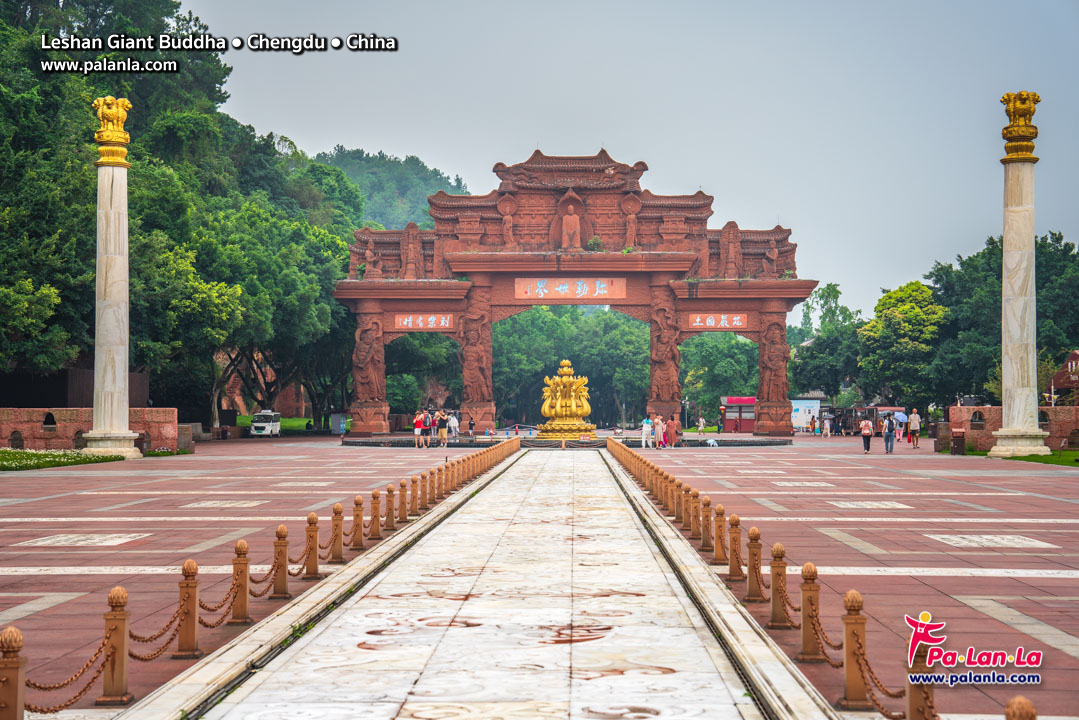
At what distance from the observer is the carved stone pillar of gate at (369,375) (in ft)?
185

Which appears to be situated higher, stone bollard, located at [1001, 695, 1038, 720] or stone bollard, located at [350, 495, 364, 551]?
stone bollard, located at [1001, 695, 1038, 720]

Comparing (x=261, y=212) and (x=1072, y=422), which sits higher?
(x=261, y=212)

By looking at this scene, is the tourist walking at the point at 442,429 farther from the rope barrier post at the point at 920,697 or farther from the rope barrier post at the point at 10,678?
the rope barrier post at the point at 920,697

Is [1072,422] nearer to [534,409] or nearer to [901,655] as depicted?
[901,655]

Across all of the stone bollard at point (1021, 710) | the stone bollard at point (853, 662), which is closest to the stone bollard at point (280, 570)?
the stone bollard at point (853, 662)

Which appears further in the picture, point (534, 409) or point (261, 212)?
point (534, 409)

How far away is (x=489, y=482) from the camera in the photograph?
2475 centimetres

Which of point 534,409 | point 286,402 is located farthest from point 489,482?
point 534,409

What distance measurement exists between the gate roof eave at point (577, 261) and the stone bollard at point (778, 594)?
156ft

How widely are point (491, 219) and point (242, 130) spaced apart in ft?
85.3

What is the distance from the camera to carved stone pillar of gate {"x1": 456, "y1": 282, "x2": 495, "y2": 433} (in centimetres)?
5659

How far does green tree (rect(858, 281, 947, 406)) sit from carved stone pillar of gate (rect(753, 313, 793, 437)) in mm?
10781

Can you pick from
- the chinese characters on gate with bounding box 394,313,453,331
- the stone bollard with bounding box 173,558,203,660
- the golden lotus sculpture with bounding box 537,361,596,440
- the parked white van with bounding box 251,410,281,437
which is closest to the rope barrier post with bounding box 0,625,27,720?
the stone bollard with bounding box 173,558,203,660

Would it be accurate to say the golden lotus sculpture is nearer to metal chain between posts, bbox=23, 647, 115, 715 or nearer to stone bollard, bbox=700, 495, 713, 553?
stone bollard, bbox=700, 495, 713, 553
